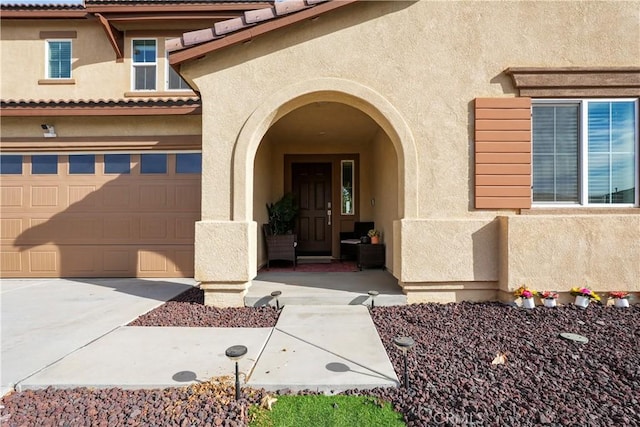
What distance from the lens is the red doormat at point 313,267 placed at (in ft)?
22.1

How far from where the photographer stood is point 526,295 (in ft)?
14.1

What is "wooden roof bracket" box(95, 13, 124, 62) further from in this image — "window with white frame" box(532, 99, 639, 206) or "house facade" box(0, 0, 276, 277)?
"window with white frame" box(532, 99, 639, 206)

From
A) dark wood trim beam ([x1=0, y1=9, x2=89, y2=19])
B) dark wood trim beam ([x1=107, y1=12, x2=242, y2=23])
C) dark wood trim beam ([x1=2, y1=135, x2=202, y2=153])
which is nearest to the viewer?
dark wood trim beam ([x1=2, y1=135, x2=202, y2=153])

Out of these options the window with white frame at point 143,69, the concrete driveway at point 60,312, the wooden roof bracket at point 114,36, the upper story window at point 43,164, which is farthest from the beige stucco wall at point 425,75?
the wooden roof bracket at point 114,36

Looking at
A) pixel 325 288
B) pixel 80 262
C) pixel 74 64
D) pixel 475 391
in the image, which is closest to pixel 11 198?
pixel 80 262

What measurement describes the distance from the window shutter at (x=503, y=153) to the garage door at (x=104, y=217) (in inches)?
209

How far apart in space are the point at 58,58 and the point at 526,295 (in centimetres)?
1193

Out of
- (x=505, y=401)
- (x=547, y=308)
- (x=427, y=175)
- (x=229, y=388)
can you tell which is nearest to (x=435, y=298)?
(x=547, y=308)

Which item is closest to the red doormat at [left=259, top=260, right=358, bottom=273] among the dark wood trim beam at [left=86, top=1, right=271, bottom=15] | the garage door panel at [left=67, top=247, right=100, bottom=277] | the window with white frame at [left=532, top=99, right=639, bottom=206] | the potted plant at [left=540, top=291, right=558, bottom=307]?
the potted plant at [left=540, top=291, right=558, bottom=307]

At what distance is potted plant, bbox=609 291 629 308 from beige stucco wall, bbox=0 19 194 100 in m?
10.1

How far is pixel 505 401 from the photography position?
2.36 m

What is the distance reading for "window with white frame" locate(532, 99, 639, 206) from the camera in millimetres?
4598

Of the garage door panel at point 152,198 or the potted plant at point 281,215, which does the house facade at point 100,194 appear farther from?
the potted plant at point 281,215

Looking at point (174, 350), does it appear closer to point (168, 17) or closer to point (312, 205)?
point (312, 205)
